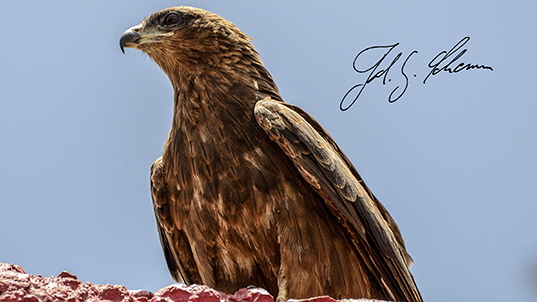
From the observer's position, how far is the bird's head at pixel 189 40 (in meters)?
5.63

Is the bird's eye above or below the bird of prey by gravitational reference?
above

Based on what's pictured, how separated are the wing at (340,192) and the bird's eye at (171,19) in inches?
52.3

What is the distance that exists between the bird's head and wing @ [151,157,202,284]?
95 centimetres

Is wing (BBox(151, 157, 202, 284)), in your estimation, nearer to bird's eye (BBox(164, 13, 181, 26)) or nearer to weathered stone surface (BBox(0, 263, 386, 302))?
bird's eye (BBox(164, 13, 181, 26))

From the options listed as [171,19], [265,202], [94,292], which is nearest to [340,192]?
[265,202]

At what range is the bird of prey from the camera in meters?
4.87

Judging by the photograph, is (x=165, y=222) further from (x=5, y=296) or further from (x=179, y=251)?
(x=5, y=296)

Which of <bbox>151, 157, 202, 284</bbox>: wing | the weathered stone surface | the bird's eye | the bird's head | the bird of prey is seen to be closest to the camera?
the weathered stone surface

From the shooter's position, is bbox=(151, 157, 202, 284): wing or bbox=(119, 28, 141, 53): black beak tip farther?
bbox=(119, 28, 141, 53): black beak tip

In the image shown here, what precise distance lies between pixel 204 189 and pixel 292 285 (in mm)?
1030

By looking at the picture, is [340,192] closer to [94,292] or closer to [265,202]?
[265,202]

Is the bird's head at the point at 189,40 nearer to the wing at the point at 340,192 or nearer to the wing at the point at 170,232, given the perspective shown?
the wing at the point at 340,192

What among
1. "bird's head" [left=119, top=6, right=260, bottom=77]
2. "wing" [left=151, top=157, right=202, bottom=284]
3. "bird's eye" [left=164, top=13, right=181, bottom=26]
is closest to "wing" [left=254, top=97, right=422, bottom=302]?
"bird's head" [left=119, top=6, right=260, bottom=77]

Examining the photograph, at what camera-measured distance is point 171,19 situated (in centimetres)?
589
